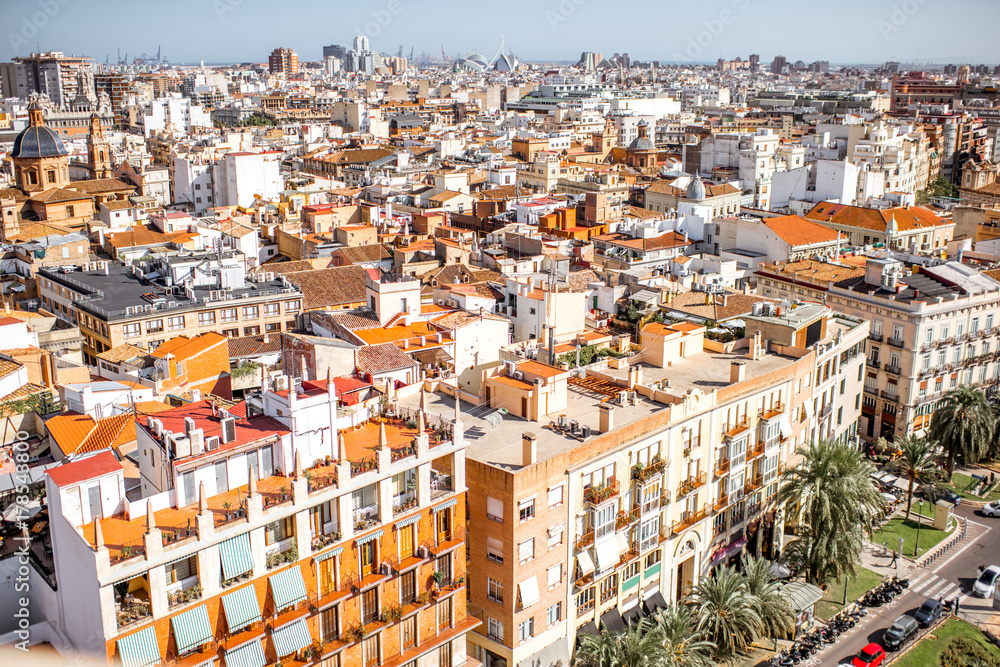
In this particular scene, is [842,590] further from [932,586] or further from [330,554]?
[330,554]

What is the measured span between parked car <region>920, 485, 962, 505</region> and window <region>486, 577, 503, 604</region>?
23.8m

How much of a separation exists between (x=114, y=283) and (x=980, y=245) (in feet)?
189

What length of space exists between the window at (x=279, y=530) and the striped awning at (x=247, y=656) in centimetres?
216

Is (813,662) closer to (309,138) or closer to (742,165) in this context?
(742,165)

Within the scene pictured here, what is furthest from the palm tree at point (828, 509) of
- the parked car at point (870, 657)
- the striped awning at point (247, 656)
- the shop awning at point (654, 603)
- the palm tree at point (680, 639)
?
the striped awning at point (247, 656)

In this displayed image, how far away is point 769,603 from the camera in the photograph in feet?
94.1

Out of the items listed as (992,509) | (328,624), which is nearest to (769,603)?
(328,624)

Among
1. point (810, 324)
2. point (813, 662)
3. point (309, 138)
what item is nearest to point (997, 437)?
point (810, 324)

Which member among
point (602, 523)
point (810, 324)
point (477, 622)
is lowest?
point (477, 622)

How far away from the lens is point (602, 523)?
26.4 metres

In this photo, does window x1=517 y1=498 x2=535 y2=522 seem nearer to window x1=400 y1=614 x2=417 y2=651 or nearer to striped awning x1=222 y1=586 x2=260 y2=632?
window x1=400 y1=614 x2=417 y2=651

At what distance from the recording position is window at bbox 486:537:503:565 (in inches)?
966

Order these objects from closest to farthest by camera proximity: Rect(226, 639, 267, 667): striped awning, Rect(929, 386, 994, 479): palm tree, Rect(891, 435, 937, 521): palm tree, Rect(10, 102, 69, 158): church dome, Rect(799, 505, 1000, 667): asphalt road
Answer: Rect(226, 639, 267, 667): striped awning, Rect(799, 505, 1000, 667): asphalt road, Rect(891, 435, 937, 521): palm tree, Rect(929, 386, 994, 479): palm tree, Rect(10, 102, 69, 158): church dome

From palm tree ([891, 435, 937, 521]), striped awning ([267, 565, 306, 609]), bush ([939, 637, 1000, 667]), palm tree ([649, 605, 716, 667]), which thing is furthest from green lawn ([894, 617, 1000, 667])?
striped awning ([267, 565, 306, 609])
